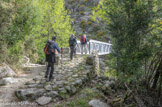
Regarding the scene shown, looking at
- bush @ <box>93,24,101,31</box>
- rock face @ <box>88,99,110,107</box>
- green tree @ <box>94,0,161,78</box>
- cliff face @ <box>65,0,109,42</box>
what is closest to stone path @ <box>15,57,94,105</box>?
rock face @ <box>88,99,110,107</box>

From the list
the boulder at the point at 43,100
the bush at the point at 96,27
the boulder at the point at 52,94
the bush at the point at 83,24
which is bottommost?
the boulder at the point at 43,100

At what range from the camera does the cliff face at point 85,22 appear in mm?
31550

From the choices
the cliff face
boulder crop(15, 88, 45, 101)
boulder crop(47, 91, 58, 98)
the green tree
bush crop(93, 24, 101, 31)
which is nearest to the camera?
the green tree

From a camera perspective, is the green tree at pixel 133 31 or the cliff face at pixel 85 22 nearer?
the green tree at pixel 133 31

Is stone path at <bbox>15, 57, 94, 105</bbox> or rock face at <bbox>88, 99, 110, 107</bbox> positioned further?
stone path at <bbox>15, 57, 94, 105</bbox>

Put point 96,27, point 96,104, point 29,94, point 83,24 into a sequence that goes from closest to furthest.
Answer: point 96,104, point 29,94, point 96,27, point 83,24

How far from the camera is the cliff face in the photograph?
3155 cm

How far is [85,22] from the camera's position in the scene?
3522 centimetres

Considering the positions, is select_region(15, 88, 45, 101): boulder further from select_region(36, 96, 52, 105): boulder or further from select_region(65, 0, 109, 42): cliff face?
select_region(65, 0, 109, 42): cliff face

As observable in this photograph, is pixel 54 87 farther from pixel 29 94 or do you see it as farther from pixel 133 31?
pixel 133 31

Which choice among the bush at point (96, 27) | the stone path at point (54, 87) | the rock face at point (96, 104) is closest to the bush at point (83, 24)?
the bush at point (96, 27)

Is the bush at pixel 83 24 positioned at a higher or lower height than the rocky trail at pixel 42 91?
higher

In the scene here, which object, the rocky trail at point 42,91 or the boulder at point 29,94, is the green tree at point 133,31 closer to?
the rocky trail at point 42,91

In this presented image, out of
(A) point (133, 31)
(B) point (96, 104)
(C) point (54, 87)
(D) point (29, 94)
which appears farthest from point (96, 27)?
(D) point (29, 94)
